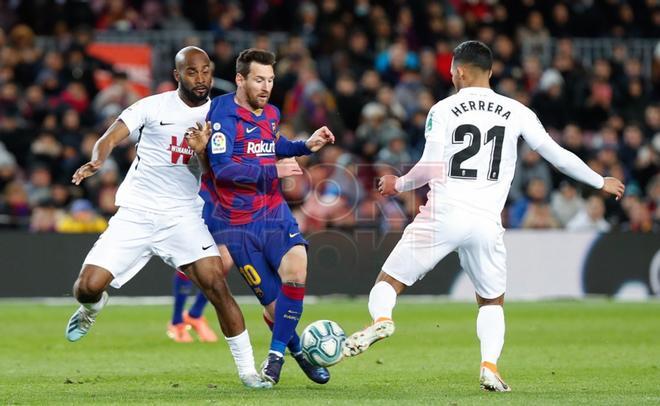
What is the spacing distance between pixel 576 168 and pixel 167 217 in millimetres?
3076

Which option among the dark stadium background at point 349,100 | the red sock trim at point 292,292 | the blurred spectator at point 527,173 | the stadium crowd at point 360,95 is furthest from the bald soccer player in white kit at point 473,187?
the blurred spectator at point 527,173

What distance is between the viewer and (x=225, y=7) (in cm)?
2216

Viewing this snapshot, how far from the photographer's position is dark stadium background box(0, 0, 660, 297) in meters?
17.8

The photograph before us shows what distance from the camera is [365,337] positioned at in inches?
330

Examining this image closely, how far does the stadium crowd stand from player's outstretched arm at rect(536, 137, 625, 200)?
9162 millimetres

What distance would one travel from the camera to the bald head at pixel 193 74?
362 inches

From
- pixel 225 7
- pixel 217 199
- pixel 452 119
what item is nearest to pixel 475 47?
pixel 452 119

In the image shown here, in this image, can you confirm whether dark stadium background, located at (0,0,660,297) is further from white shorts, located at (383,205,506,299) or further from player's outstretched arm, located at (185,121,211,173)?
white shorts, located at (383,205,506,299)

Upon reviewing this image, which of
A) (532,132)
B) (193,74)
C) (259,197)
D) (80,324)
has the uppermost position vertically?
(193,74)

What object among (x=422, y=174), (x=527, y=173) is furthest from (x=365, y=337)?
(x=527, y=173)

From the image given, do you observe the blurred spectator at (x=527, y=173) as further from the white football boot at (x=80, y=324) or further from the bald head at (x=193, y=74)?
the white football boot at (x=80, y=324)

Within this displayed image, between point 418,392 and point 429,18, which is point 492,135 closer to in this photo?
point 418,392

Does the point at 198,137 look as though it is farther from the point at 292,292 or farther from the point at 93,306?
the point at 93,306

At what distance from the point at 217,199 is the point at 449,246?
6.05 feet
